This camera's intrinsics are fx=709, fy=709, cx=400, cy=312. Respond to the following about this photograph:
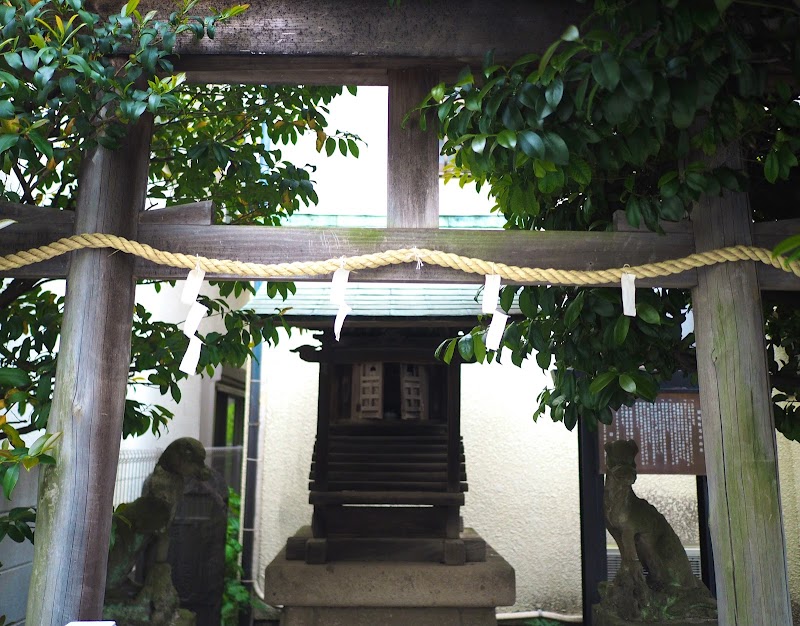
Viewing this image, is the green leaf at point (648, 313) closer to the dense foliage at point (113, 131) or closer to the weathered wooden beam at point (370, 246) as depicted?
the weathered wooden beam at point (370, 246)

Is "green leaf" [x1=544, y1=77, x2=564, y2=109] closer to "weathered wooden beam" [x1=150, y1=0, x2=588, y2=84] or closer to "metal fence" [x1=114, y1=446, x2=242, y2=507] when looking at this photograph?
"weathered wooden beam" [x1=150, y1=0, x2=588, y2=84]

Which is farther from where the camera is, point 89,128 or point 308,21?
point 308,21

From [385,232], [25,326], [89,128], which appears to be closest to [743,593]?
[385,232]

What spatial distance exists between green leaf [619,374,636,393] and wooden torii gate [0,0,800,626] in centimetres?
28

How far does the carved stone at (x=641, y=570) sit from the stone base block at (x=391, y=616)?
3.09 feet

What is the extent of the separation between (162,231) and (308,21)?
0.93m

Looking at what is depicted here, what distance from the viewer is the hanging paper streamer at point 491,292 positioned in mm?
2375

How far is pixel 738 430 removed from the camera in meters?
2.41

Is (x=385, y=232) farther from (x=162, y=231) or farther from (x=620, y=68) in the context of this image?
(x=620, y=68)

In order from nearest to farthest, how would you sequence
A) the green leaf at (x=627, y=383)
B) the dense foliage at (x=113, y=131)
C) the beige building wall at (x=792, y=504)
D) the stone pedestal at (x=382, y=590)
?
1. the dense foliage at (x=113, y=131)
2. the green leaf at (x=627, y=383)
3. the stone pedestal at (x=382, y=590)
4. the beige building wall at (x=792, y=504)

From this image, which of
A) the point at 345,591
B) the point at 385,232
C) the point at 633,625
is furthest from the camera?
the point at 345,591

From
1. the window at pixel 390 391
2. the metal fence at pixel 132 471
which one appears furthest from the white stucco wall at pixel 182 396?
the window at pixel 390 391

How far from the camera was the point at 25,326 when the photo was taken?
335 centimetres

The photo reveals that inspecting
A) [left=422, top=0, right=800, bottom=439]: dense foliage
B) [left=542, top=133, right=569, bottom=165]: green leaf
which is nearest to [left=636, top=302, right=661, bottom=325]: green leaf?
[left=422, top=0, right=800, bottom=439]: dense foliage
